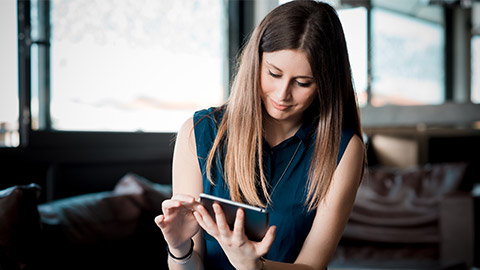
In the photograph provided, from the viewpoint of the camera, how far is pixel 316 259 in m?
1.37

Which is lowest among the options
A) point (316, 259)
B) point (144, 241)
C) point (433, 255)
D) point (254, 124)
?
point (433, 255)

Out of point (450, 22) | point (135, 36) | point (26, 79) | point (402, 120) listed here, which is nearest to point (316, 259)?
point (26, 79)

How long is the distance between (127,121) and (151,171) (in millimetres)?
331

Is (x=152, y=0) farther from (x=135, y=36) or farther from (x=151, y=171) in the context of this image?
(x=151, y=171)

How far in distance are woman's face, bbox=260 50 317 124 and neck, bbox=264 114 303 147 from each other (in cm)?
15

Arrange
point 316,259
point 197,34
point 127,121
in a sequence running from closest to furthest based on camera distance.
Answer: point 316,259, point 127,121, point 197,34

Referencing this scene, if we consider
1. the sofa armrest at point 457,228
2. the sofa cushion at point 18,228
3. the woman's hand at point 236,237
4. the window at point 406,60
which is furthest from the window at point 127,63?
the window at point 406,60

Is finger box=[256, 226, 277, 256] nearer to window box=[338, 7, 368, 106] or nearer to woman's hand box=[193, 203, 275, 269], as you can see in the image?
woman's hand box=[193, 203, 275, 269]

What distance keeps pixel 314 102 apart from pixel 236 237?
24.5 inches

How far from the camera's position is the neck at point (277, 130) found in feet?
4.99

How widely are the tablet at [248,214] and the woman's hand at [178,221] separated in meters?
0.05

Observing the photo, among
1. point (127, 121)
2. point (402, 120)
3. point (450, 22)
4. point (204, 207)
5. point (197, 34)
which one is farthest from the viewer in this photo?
point (450, 22)

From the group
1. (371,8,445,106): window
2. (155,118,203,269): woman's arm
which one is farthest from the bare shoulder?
(371,8,445,106): window

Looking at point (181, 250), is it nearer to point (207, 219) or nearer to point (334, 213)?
point (207, 219)
